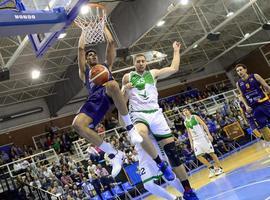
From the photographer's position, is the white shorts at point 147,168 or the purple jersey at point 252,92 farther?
the purple jersey at point 252,92

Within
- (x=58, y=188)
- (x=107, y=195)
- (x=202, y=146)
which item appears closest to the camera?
(x=202, y=146)

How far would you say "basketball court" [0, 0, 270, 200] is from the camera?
667cm

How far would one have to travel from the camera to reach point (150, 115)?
5.82 metres

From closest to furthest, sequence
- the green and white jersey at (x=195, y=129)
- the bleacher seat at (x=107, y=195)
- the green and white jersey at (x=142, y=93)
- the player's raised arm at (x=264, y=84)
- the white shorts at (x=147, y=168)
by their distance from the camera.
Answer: the white shorts at (x=147, y=168)
the green and white jersey at (x=142, y=93)
the player's raised arm at (x=264, y=84)
the green and white jersey at (x=195, y=129)
the bleacher seat at (x=107, y=195)

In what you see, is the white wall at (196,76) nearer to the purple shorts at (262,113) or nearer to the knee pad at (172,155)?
the purple shorts at (262,113)

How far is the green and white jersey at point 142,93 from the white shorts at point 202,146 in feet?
20.5

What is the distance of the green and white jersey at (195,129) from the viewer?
1210 cm

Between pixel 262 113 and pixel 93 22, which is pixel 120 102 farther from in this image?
pixel 262 113

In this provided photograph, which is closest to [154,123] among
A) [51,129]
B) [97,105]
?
[97,105]

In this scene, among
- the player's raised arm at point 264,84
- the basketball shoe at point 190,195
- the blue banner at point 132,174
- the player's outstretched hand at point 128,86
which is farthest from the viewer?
the blue banner at point 132,174

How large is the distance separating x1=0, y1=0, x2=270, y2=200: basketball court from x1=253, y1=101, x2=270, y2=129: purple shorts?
35.2 inches

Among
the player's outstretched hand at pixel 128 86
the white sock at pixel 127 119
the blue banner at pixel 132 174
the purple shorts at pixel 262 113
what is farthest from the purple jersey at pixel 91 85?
the blue banner at pixel 132 174

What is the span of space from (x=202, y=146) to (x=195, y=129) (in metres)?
0.57

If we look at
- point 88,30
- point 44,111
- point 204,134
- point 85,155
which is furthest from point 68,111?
point 88,30
